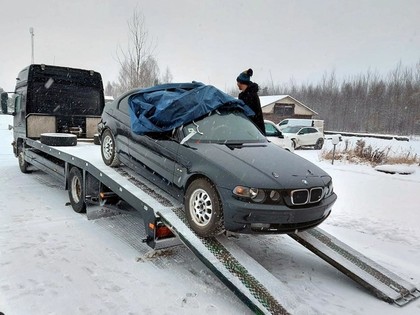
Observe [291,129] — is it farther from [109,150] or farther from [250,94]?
[109,150]

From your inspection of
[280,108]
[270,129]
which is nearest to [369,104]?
[280,108]

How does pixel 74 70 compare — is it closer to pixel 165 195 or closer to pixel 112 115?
pixel 112 115

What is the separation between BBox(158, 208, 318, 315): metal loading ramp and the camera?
3078 mm

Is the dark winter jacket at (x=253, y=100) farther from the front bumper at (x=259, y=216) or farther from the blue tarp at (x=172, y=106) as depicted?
the front bumper at (x=259, y=216)

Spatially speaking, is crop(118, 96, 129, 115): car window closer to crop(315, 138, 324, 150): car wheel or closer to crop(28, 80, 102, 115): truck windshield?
crop(28, 80, 102, 115): truck windshield

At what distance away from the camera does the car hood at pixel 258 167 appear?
11.5ft

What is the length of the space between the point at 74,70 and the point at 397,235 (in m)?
8.18

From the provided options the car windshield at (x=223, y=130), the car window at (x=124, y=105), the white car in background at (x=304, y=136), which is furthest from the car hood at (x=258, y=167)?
the white car in background at (x=304, y=136)

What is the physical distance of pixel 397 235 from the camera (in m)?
5.52

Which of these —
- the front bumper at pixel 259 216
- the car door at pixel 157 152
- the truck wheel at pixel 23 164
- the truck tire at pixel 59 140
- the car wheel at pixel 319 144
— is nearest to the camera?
the front bumper at pixel 259 216

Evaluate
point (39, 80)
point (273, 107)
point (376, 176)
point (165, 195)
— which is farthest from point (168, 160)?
point (273, 107)

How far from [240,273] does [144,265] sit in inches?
51.5

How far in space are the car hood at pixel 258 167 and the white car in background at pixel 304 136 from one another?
54.7ft

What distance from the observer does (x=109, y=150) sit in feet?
18.3
